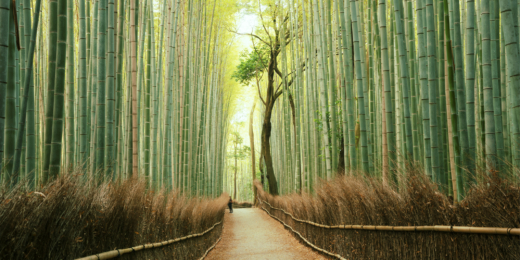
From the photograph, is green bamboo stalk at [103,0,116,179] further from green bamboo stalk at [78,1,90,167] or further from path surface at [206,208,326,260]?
path surface at [206,208,326,260]

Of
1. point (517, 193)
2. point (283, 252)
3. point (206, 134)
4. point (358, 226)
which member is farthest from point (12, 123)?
point (206, 134)

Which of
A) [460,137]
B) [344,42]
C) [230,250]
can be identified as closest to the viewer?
[460,137]

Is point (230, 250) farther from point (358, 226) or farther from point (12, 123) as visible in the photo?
point (12, 123)

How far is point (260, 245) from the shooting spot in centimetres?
655

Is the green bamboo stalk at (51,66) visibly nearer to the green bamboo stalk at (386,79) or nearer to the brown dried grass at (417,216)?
the brown dried grass at (417,216)

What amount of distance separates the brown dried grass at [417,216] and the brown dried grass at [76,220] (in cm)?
173

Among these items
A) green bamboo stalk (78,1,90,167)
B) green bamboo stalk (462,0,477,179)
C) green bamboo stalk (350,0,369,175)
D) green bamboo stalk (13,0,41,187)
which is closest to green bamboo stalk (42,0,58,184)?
green bamboo stalk (13,0,41,187)

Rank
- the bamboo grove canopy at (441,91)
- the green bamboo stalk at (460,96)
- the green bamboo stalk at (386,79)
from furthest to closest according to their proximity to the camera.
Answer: the green bamboo stalk at (386,79) → the green bamboo stalk at (460,96) → the bamboo grove canopy at (441,91)

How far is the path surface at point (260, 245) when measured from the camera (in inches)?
211

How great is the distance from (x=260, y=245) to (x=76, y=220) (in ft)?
16.8

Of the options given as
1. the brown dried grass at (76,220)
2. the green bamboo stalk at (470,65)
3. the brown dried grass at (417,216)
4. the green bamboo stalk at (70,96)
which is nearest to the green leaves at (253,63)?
the brown dried grass at (417,216)

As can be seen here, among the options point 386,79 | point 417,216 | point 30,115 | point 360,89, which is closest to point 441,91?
point 386,79

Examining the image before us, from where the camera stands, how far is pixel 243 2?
1057cm

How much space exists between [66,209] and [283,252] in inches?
171
